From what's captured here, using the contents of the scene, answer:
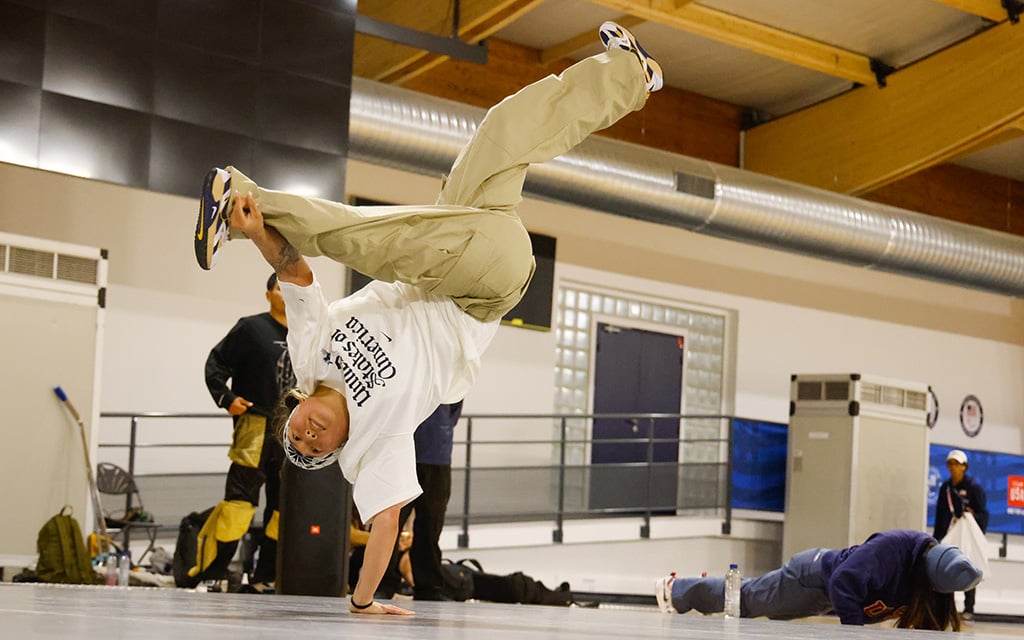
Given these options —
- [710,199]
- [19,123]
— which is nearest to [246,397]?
[19,123]

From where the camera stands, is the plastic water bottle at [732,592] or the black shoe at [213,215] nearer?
the black shoe at [213,215]

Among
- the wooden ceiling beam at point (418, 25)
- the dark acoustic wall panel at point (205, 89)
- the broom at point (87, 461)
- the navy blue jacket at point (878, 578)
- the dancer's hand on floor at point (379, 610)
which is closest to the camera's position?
the dancer's hand on floor at point (379, 610)

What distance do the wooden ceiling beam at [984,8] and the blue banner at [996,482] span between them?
4.04 m

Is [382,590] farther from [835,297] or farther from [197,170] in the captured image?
[835,297]

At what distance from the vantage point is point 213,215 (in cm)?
319

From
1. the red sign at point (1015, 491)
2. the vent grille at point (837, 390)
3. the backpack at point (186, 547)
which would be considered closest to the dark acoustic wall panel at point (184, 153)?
the backpack at point (186, 547)

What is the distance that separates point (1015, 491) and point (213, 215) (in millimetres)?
10228

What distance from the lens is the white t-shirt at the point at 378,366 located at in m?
3.22

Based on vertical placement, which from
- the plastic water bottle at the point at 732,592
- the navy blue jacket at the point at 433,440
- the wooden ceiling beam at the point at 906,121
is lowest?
the plastic water bottle at the point at 732,592

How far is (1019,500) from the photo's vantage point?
11.5 metres

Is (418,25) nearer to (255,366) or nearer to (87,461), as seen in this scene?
(255,366)

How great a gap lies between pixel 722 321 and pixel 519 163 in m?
8.66

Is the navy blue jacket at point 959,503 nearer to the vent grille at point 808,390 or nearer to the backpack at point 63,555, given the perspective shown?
the vent grille at point 808,390

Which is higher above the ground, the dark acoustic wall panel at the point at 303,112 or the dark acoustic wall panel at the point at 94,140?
the dark acoustic wall panel at the point at 303,112
